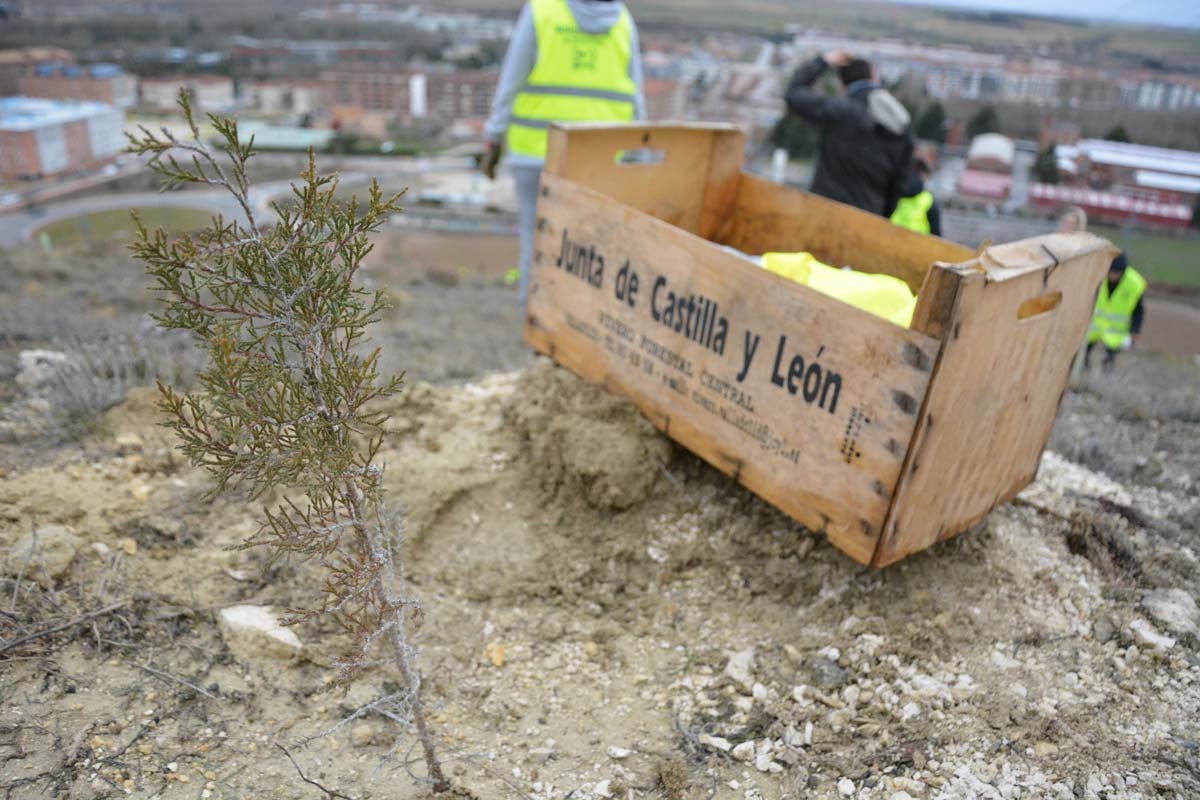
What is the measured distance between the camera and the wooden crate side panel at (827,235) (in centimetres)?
367

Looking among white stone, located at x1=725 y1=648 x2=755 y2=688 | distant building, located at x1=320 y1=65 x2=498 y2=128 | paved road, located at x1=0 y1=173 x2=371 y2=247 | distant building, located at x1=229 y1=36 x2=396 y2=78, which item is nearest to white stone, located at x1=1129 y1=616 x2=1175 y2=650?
white stone, located at x1=725 y1=648 x2=755 y2=688

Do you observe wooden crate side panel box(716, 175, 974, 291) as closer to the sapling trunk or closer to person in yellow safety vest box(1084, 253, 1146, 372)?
the sapling trunk

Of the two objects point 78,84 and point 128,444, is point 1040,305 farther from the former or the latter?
point 78,84

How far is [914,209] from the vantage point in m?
5.25

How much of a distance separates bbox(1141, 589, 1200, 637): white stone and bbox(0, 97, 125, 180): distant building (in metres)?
34.1

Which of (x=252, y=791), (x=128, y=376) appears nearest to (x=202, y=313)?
(x=252, y=791)

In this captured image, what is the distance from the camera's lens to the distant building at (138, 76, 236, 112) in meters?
42.7

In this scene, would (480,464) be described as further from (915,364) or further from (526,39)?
(526,39)

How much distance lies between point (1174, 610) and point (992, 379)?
102cm

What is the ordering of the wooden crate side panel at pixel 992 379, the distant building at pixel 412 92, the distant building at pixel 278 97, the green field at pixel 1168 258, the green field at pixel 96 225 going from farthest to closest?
the distant building at pixel 412 92, the distant building at pixel 278 97, the green field at pixel 96 225, the green field at pixel 1168 258, the wooden crate side panel at pixel 992 379

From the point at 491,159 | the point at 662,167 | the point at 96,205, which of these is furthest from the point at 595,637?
the point at 96,205

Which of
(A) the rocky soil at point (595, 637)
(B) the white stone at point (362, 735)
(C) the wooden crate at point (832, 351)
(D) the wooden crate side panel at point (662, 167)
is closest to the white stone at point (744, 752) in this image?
(A) the rocky soil at point (595, 637)

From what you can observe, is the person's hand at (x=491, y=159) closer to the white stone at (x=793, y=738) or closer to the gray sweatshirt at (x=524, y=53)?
the gray sweatshirt at (x=524, y=53)

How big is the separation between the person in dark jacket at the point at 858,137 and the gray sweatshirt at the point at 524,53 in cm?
126
